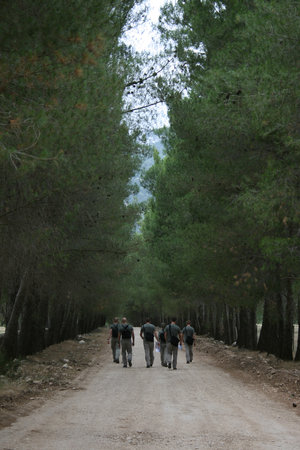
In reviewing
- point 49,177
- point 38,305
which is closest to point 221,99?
point 49,177

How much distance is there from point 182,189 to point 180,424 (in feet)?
41.7

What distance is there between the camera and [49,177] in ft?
36.6

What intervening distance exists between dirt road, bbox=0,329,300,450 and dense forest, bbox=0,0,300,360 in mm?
3413

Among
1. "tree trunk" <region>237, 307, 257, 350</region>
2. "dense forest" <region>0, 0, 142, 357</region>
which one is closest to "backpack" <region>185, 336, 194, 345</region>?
"dense forest" <region>0, 0, 142, 357</region>

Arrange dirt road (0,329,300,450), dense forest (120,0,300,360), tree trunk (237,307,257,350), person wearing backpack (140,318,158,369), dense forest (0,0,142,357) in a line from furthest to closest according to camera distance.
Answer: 1. tree trunk (237,307,257,350)
2. person wearing backpack (140,318,158,369)
3. dense forest (120,0,300,360)
4. dirt road (0,329,300,450)
5. dense forest (0,0,142,357)

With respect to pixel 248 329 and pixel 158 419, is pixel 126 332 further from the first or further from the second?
pixel 158 419

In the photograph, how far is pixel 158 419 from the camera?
1005 centimetres

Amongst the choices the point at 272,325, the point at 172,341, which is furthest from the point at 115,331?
the point at 272,325

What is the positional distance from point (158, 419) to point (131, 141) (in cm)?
1099

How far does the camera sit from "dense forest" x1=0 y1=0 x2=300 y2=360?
843 centimetres

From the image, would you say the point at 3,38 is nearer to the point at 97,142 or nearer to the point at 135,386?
the point at 97,142

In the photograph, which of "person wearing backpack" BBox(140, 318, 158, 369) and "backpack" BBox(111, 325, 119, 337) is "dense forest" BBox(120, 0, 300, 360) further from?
"backpack" BBox(111, 325, 119, 337)

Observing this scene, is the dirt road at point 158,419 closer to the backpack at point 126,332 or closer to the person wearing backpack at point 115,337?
the backpack at point 126,332

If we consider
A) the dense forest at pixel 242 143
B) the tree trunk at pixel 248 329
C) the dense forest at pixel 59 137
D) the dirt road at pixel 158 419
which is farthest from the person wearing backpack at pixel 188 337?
the dirt road at pixel 158 419
